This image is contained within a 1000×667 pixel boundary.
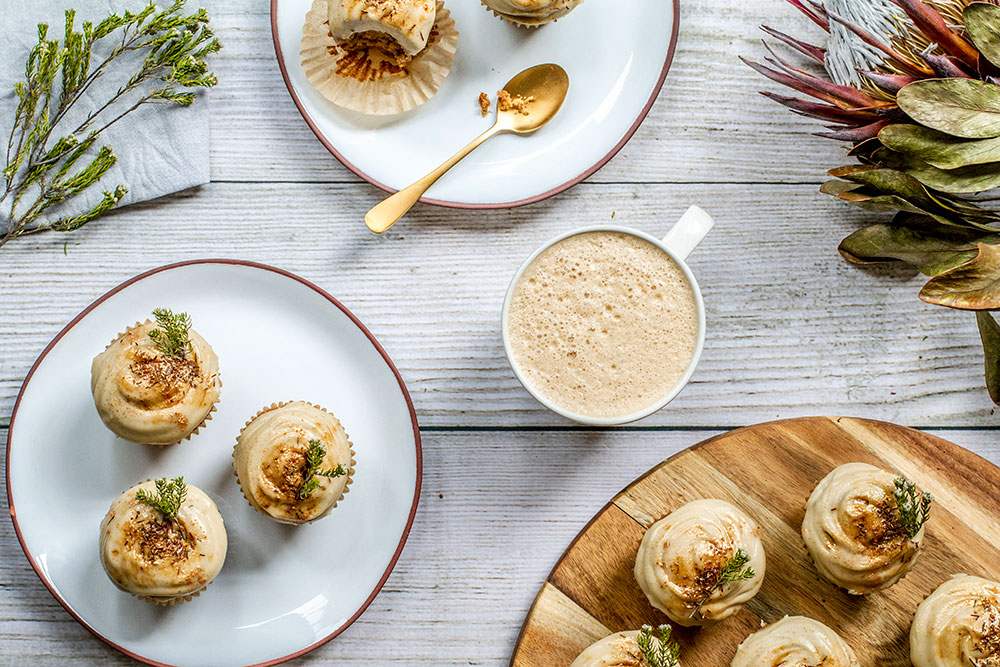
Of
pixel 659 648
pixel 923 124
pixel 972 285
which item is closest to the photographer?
pixel 972 285

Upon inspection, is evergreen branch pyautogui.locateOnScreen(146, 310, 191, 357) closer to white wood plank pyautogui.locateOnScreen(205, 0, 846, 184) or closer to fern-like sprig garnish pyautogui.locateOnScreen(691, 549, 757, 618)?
white wood plank pyautogui.locateOnScreen(205, 0, 846, 184)

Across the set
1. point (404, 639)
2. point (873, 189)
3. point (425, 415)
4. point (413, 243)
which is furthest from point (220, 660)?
point (873, 189)

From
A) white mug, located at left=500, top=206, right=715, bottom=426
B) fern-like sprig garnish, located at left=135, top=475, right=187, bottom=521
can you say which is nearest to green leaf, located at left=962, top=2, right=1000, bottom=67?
white mug, located at left=500, top=206, right=715, bottom=426

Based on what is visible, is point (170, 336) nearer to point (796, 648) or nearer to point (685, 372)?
point (685, 372)

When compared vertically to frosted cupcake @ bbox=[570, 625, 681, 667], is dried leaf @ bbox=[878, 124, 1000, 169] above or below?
above

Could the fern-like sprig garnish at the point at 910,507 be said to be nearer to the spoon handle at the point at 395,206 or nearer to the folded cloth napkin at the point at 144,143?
the spoon handle at the point at 395,206

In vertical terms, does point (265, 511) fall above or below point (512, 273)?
Result: below

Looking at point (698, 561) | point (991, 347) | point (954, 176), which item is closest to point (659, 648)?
point (698, 561)

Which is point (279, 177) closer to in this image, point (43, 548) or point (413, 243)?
point (413, 243)
